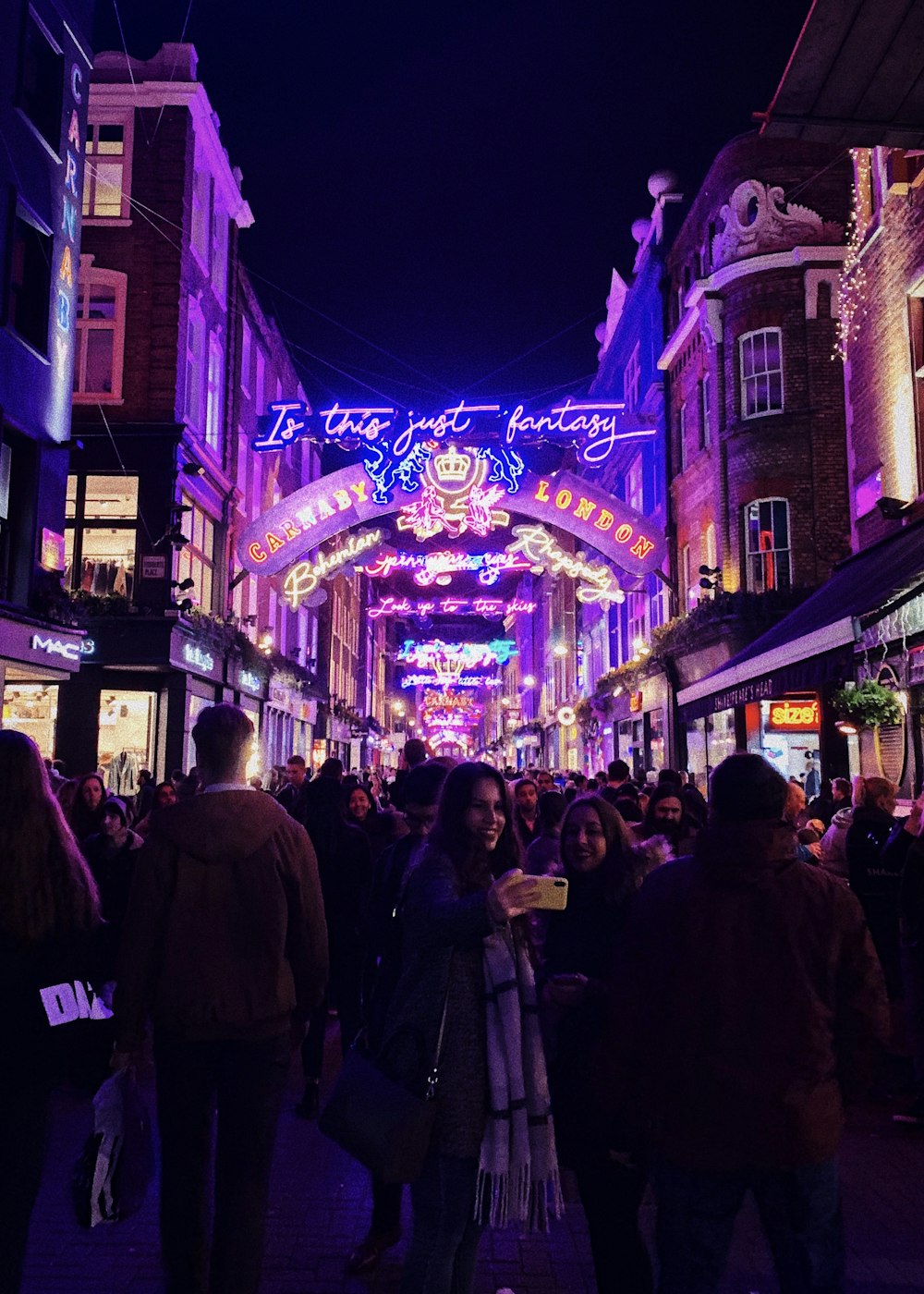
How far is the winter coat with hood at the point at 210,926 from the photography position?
3463 mm

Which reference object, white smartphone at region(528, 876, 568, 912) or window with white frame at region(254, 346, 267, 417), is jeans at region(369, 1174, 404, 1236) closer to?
white smartphone at region(528, 876, 568, 912)

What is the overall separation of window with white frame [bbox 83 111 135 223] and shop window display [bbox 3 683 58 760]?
1029 centimetres

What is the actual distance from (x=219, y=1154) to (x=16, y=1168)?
66 cm

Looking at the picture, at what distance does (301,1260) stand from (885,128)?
915 cm

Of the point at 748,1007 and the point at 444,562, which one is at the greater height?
the point at 444,562

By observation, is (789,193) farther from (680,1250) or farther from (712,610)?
(680,1250)

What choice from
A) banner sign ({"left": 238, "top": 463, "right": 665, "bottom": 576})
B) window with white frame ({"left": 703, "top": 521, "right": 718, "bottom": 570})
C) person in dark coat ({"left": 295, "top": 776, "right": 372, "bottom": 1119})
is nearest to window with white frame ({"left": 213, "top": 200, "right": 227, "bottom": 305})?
banner sign ({"left": 238, "top": 463, "right": 665, "bottom": 576})

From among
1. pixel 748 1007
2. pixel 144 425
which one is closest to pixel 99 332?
pixel 144 425

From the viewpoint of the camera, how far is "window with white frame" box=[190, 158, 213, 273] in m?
23.0

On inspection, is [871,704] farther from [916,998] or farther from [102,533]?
[102,533]

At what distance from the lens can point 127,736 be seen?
838 inches

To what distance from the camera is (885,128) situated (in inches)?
334

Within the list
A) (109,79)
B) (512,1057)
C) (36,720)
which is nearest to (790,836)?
(512,1057)

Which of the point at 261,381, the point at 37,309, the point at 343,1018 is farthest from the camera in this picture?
the point at 261,381
